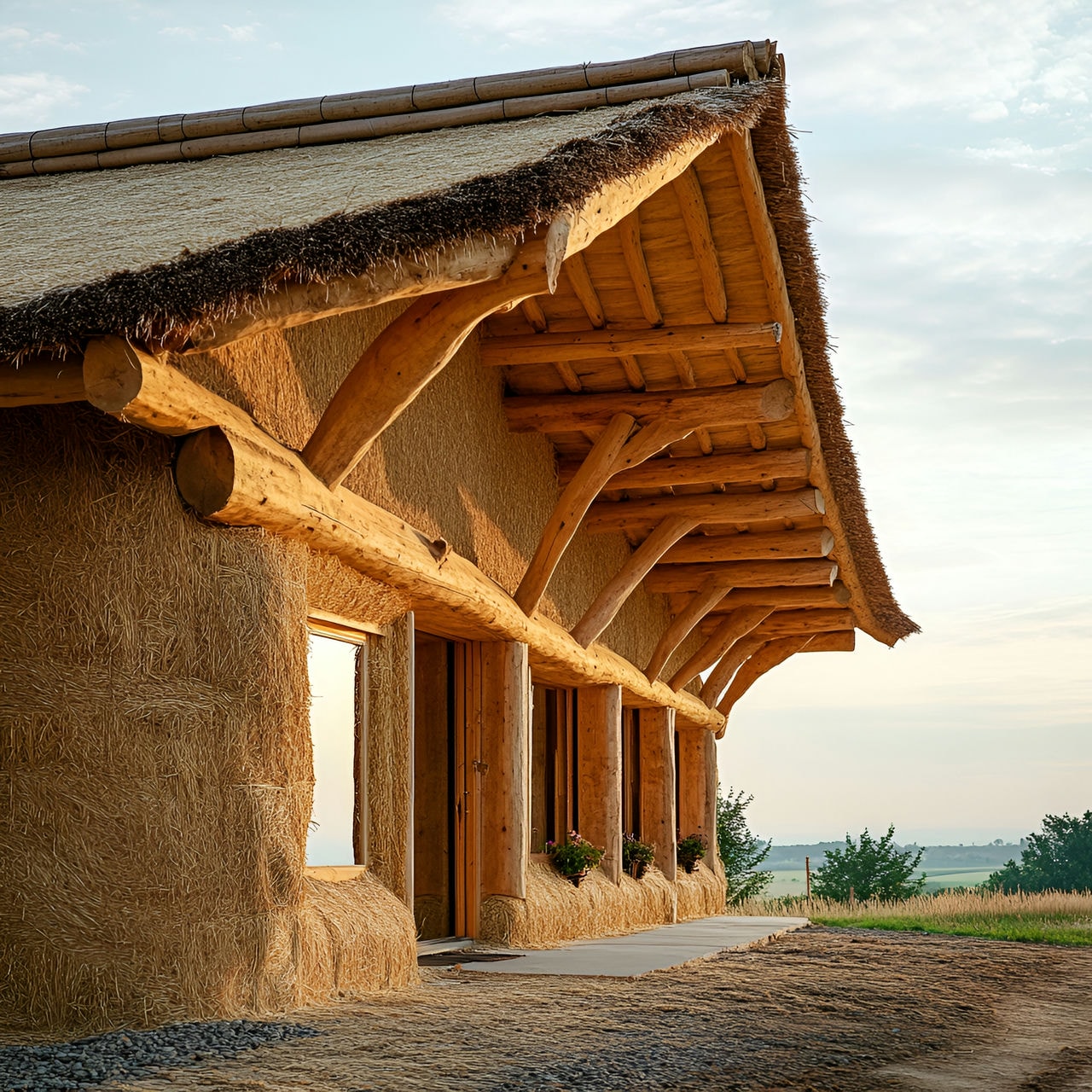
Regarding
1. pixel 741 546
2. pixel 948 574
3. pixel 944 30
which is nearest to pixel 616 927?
pixel 741 546

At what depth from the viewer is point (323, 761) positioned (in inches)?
232

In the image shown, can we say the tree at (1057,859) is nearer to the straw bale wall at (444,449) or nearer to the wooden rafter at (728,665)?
the wooden rafter at (728,665)

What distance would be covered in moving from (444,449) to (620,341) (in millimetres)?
1241

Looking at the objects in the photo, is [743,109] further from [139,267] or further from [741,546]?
[741,546]

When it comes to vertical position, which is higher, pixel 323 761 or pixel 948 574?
pixel 948 574

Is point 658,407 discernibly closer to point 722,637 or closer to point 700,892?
point 722,637

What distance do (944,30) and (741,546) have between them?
4928mm

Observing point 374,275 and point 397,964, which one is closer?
point 374,275

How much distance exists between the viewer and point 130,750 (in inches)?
167

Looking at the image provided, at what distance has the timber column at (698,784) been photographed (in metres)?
14.2

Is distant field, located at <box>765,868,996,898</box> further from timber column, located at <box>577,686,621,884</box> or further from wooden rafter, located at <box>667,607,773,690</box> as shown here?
timber column, located at <box>577,686,621,884</box>

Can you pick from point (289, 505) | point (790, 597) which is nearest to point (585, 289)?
point (289, 505)

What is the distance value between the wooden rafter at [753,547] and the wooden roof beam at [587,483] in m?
3.46

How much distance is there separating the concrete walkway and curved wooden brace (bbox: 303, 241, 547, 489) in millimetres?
2824
